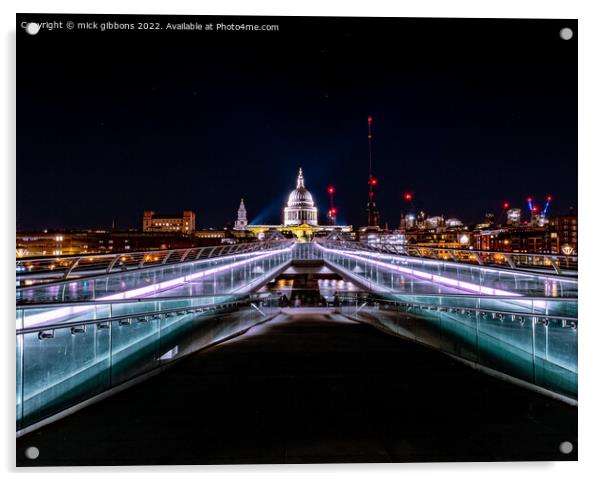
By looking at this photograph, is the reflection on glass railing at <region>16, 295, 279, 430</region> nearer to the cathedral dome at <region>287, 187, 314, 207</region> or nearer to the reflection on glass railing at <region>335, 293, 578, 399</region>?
the reflection on glass railing at <region>335, 293, 578, 399</region>

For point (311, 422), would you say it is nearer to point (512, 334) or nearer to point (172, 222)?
point (512, 334)

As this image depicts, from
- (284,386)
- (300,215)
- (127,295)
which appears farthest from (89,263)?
(300,215)

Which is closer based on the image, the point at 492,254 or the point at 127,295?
the point at 127,295

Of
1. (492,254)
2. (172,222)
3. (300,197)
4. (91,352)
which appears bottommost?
(91,352)

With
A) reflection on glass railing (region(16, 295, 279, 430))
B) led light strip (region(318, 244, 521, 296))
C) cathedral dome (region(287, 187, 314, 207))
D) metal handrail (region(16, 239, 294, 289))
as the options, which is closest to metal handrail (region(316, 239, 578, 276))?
led light strip (region(318, 244, 521, 296))

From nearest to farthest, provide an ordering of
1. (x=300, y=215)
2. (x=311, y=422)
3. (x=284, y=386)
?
(x=311, y=422)
(x=284, y=386)
(x=300, y=215)

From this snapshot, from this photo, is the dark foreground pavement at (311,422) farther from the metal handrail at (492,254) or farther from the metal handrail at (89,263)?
the metal handrail at (492,254)
